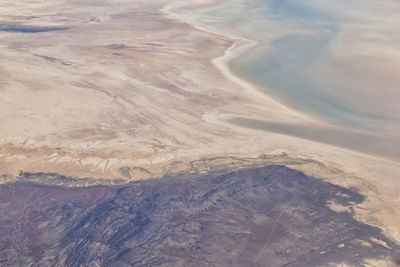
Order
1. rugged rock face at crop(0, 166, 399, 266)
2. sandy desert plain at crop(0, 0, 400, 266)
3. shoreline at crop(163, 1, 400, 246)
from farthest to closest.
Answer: sandy desert plain at crop(0, 0, 400, 266) → shoreline at crop(163, 1, 400, 246) → rugged rock face at crop(0, 166, 399, 266)

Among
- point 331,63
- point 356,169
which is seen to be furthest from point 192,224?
point 331,63

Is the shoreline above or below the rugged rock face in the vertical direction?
above

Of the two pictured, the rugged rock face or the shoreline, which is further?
the shoreline

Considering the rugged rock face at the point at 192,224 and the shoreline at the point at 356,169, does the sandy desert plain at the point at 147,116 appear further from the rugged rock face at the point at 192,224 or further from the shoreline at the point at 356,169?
the rugged rock face at the point at 192,224

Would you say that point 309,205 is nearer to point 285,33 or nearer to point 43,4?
point 285,33

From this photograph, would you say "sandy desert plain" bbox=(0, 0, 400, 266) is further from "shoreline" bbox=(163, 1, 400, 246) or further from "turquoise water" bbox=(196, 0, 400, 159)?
"turquoise water" bbox=(196, 0, 400, 159)

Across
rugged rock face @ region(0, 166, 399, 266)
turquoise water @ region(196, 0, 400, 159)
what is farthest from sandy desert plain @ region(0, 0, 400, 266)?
turquoise water @ region(196, 0, 400, 159)

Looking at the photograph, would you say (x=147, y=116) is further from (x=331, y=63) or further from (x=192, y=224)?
(x=331, y=63)
